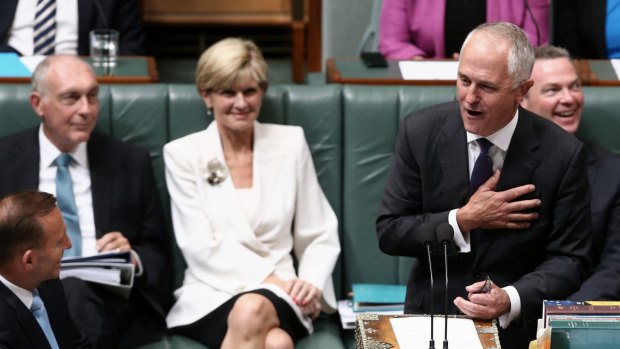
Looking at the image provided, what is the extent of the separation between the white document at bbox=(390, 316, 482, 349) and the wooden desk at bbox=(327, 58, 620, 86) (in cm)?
162

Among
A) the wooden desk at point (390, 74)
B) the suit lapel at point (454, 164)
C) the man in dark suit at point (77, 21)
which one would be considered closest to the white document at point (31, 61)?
the man in dark suit at point (77, 21)

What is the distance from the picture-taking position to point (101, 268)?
3789mm

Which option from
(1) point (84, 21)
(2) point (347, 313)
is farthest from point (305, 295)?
(1) point (84, 21)

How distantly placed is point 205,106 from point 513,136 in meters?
1.40

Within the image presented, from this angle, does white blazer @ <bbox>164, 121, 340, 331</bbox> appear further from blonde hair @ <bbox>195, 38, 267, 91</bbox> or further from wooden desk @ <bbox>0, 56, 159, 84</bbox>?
wooden desk @ <bbox>0, 56, 159, 84</bbox>

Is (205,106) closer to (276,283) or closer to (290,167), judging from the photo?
(290,167)

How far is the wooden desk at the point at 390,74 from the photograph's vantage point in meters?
4.27

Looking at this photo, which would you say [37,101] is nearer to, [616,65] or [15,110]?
[15,110]

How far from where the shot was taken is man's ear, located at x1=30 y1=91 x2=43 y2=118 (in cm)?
396

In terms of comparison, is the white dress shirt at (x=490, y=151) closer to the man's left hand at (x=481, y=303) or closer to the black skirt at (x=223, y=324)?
the man's left hand at (x=481, y=303)

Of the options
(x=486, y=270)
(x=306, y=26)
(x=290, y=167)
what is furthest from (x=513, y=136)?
(x=306, y=26)

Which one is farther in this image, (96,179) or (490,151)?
(96,179)

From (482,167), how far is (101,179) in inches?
57.5

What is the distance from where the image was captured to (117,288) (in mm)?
3883
